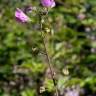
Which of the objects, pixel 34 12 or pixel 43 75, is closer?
pixel 34 12

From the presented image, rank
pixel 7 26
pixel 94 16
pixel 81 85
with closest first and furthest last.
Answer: pixel 81 85 < pixel 7 26 < pixel 94 16

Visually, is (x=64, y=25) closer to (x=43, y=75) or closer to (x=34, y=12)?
(x=43, y=75)

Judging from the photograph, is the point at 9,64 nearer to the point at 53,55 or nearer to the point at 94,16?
the point at 53,55

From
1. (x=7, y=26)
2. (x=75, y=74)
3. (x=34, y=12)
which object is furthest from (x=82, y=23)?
(x=34, y=12)

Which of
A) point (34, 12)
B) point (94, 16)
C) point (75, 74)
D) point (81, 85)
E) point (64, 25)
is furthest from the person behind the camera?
point (94, 16)

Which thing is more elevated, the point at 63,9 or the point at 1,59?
the point at 1,59

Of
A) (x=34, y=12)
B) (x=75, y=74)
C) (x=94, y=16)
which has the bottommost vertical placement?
(x=94, y=16)
